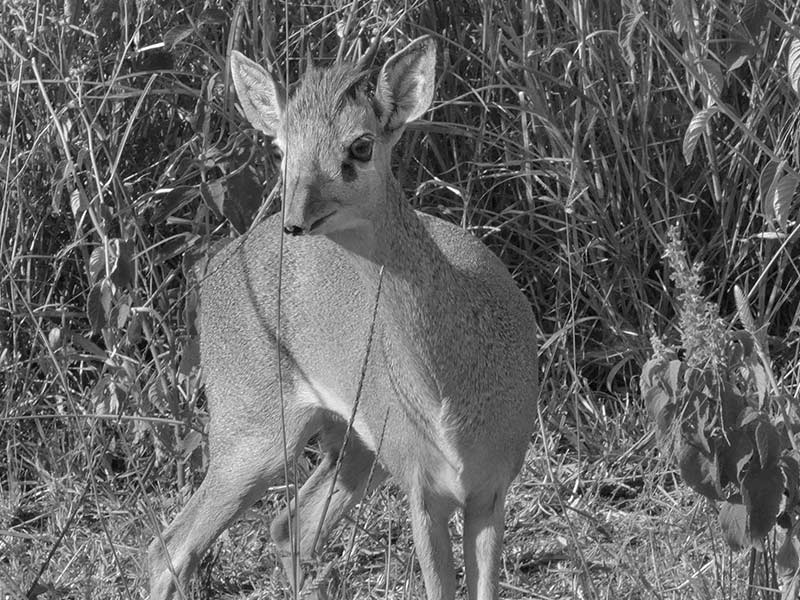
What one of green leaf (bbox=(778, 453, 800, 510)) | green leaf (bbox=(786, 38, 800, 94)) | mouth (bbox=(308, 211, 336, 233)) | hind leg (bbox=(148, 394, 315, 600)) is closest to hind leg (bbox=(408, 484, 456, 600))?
hind leg (bbox=(148, 394, 315, 600))

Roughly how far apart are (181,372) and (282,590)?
32.1 inches

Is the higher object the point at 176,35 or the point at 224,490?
the point at 176,35

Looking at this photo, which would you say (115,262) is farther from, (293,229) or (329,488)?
(293,229)

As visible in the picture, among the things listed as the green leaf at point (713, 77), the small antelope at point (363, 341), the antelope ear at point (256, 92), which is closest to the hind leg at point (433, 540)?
the small antelope at point (363, 341)

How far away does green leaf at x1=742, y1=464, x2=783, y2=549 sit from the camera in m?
3.12

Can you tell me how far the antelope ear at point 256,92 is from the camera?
145 inches

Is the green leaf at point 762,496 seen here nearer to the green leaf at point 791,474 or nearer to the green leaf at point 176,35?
the green leaf at point 791,474

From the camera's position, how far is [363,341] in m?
3.68

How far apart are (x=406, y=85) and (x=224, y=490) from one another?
134 cm

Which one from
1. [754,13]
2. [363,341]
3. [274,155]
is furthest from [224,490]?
[754,13]

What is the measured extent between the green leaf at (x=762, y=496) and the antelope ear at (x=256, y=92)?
4.78ft

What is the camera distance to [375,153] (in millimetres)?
3410

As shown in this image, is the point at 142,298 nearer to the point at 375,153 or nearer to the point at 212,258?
the point at 212,258

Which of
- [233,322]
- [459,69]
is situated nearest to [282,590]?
[233,322]
